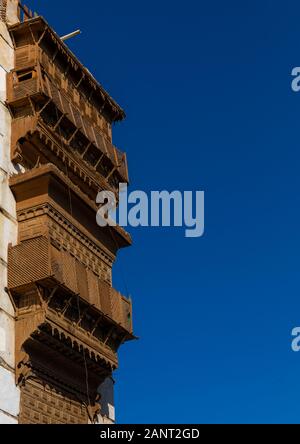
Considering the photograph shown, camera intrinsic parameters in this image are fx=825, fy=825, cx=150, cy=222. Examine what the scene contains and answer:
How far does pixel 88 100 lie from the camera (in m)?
33.1

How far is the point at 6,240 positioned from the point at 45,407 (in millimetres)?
5229

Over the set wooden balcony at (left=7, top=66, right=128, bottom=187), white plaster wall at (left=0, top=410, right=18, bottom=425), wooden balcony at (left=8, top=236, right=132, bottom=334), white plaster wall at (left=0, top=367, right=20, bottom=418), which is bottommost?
white plaster wall at (left=0, top=410, right=18, bottom=425)

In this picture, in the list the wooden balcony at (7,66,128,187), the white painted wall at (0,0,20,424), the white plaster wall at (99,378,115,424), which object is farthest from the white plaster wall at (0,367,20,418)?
the wooden balcony at (7,66,128,187)

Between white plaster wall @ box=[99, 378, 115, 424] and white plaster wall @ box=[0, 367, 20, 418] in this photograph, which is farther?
white plaster wall @ box=[99, 378, 115, 424]

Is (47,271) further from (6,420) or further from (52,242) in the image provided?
(6,420)

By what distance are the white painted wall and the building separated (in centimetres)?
3

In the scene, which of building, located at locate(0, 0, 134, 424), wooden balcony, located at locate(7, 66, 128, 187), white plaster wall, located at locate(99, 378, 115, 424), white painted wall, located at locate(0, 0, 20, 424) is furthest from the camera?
white plaster wall, located at locate(99, 378, 115, 424)

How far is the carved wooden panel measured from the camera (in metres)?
24.0

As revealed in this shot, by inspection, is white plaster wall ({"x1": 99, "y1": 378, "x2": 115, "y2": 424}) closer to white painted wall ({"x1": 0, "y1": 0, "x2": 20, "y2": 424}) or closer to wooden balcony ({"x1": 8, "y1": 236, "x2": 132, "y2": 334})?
wooden balcony ({"x1": 8, "y1": 236, "x2": 132, "y2": 334})

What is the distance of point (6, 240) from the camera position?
83.9 feet

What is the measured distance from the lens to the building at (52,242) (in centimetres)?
2462

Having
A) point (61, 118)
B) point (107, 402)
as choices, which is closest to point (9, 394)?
point (107, 402)
